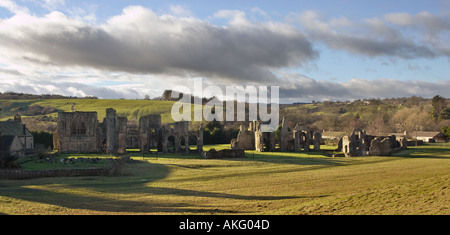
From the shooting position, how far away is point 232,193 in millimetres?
18812

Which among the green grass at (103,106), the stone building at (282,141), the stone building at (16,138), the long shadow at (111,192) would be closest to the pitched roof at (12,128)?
the stone building at (16,138)

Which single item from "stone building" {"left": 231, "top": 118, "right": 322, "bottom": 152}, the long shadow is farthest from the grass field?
"stone building" {"left": 231, "top": 118, "right": 322, "bottom": 152}

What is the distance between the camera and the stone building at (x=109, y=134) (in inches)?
1853

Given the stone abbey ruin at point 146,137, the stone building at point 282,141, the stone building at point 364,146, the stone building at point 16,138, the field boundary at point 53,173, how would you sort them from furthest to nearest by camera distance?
the stone building at point 282,141 → the stone abbey ruin at point 146,137 → the stone building at point 364,146 → the stone building at point 16,138 → the field boundary at point 53,173

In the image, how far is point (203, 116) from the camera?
86.3m

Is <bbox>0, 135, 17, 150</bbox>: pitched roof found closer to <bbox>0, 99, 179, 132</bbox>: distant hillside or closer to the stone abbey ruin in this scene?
the stone abbey ruin

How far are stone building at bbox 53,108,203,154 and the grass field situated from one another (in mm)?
19550

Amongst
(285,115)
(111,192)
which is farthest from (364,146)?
(285,115)

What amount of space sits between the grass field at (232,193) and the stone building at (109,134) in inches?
770

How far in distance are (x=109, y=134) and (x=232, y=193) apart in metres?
32.7

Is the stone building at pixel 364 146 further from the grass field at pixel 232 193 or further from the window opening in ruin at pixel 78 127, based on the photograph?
the window opening in ruin at pixel 78 127

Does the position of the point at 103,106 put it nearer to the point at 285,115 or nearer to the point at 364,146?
the point at 285,115
